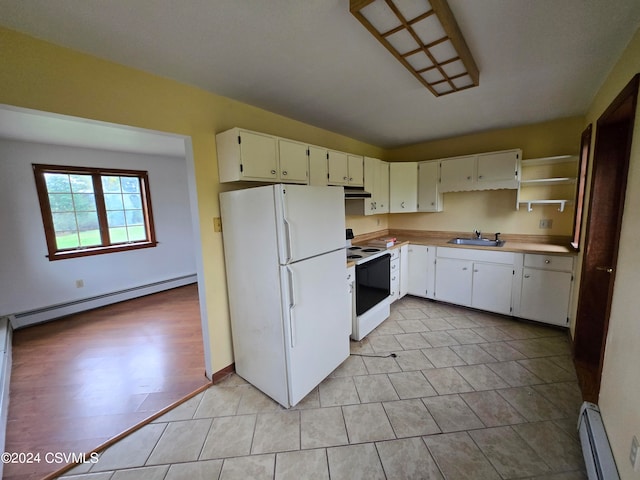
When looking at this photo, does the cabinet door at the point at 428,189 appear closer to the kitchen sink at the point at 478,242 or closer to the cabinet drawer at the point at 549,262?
the kitchen sink at the point at 478,242

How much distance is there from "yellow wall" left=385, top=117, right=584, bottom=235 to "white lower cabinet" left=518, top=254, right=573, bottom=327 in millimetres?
697

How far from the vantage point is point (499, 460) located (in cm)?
147

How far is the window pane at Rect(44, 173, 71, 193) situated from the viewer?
3.52 metres

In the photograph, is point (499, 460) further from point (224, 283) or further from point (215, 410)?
point (224, 283)

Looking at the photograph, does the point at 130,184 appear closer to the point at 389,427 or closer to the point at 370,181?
the point at 370,181

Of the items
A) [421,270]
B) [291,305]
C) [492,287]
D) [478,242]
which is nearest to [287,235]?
[291,305]

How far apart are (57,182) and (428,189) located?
17.6 ft

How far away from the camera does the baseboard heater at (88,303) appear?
131 inches

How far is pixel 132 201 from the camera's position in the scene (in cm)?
437

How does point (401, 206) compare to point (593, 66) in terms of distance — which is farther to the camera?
point (401, 206)

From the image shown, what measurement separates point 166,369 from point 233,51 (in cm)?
268

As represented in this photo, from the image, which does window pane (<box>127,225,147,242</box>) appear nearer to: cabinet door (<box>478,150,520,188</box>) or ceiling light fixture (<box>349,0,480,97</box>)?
ceiling light fixture (<box>349,0,480,97</box>)

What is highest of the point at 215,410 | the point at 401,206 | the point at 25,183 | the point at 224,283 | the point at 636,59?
the point at 636,59

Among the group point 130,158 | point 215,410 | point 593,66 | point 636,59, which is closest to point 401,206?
point 593,66
